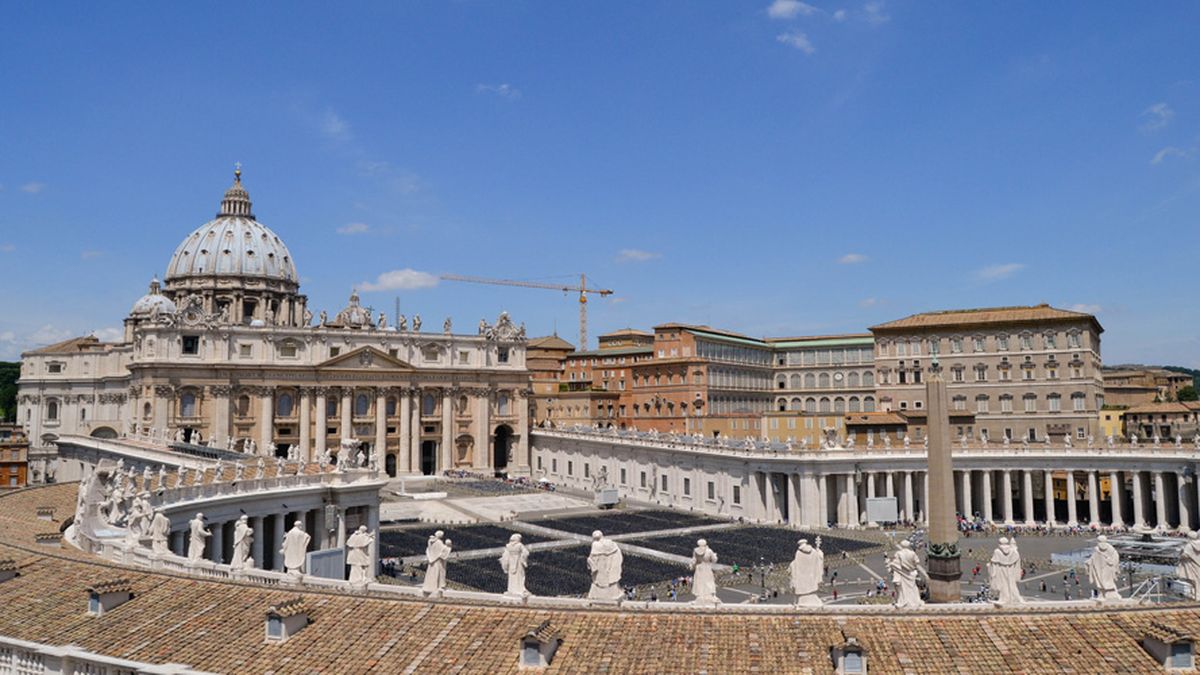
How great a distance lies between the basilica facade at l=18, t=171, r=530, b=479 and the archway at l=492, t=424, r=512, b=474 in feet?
0.55

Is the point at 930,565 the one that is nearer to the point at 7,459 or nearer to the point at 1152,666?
the point at 1152,666

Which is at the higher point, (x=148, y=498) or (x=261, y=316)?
(x=261, y=316)

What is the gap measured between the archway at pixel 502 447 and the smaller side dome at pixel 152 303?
43009mm

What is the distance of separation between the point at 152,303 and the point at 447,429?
43.6 m

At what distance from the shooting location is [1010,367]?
89.2 m

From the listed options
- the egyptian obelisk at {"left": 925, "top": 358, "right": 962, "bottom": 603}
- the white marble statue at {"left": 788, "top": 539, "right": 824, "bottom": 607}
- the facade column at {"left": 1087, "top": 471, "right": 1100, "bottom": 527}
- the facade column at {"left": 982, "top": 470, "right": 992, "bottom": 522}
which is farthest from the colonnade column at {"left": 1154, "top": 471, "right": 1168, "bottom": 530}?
the white marble statue at {"left": 788, "top": 539, "right": 824, "bottom": 607}

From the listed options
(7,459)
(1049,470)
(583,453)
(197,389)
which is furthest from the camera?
(583,453)

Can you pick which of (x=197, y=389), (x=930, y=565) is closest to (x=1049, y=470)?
(x=930, y=565)

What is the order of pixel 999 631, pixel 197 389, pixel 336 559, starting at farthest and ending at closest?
pixel 197 389 → pixel 336 559 → pixel 999 631

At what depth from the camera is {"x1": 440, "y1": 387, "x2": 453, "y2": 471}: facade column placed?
105 m

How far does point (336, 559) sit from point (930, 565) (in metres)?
20.4

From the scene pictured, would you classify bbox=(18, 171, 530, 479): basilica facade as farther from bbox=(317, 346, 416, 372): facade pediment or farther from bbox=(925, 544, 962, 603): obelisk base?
bbox=(925, 544, 962, 603): obelisk base

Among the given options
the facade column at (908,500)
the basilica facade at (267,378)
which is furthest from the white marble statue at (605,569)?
the basilica facade at (267,378)

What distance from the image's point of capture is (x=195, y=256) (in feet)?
399
